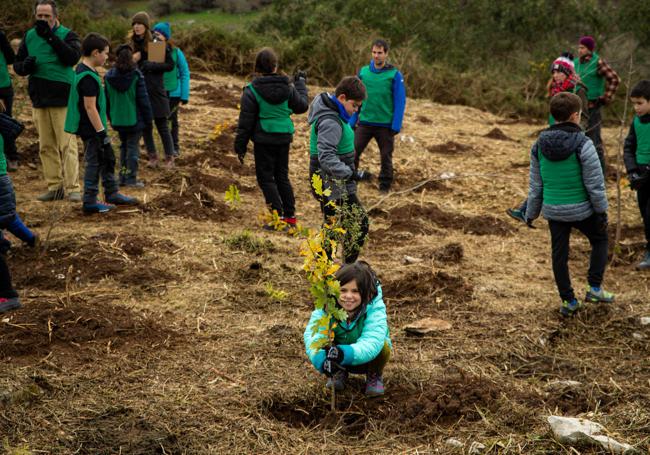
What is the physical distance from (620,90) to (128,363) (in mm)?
15635

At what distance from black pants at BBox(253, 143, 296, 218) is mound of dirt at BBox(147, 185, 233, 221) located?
2.03 ft

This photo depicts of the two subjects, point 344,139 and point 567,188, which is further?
point 344,139

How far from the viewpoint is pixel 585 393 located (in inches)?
165

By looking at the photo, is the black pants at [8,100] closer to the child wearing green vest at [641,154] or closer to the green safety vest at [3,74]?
the green safety vest at [3,74]

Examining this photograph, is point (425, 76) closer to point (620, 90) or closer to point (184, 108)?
point (620, 90)

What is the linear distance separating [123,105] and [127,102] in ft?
0.16

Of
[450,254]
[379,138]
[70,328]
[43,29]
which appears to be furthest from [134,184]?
[70,328]

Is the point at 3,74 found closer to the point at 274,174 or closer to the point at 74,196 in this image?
the point at 74,196

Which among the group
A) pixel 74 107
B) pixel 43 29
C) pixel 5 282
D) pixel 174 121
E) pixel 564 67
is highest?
pixel 43 29

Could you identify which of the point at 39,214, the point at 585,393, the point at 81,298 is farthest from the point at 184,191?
the point at 585,393

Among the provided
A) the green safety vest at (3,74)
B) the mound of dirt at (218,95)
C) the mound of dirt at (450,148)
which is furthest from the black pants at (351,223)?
the mound of dirt at (218,95)

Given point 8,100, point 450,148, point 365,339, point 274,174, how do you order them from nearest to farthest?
point 365,339 → point 274,174 → point 8,100 → point 450,148

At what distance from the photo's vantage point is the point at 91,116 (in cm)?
673

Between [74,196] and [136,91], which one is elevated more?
[136,91]
